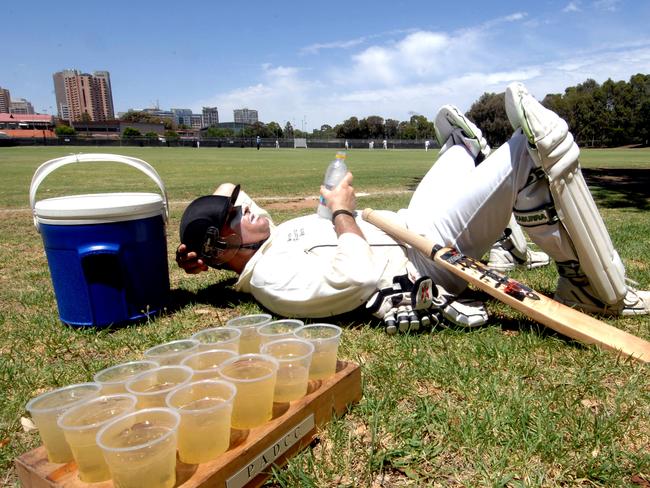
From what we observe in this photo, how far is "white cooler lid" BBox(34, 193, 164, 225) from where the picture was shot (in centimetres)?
318

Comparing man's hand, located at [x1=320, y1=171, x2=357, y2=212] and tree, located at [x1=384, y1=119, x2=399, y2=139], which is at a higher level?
tree, located at [x1=384, y1=119, x2=399, y2=139]

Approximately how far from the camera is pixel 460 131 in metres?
4.01

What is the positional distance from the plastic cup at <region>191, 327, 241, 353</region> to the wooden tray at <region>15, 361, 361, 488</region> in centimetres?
42

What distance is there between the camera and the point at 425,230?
3469 millimetres

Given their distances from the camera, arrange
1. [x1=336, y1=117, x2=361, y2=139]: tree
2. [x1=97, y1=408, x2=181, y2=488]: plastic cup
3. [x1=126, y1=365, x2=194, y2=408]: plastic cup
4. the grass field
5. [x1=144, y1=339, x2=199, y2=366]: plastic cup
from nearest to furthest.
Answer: [x1=97, y1=408, x2=181, y2=488]: plastic cup → [x1=126, y1=365, x2=194, y2=408]: plastic cup → the grass field → [x1=144, y1=339, x2=199, y2=366]: plastic cup → [x1=336, y1=117, x2=361, y2=139]: tree

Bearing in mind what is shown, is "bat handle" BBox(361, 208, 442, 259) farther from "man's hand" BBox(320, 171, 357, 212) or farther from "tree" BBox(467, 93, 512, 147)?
"tree" BBox(467, 93, 512, 147)

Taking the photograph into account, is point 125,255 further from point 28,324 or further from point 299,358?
point 299,358

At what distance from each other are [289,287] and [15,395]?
1658 mm

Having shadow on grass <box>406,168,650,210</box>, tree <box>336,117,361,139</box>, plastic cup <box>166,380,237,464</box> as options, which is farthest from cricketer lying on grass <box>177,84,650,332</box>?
tree <box>336,117,361,139</box>

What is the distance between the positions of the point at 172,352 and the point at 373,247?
1.74m

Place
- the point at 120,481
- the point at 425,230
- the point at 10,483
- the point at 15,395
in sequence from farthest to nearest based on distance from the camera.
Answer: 1. the point at 425,230
2. the point at 15,395
3. the point at 10,483
4. the point at 120,481

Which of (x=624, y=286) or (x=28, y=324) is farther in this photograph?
(x=28, y=324)

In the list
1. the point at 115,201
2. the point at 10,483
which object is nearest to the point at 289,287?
the point at 115,201

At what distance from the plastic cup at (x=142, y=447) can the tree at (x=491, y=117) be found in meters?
77.0
